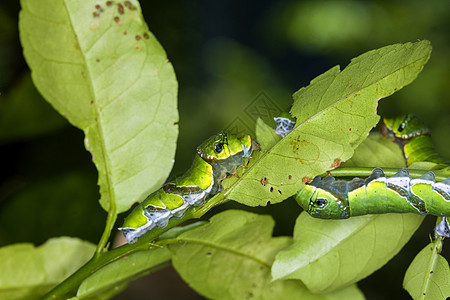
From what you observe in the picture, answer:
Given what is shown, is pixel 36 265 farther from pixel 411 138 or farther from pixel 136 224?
pixel 411 138

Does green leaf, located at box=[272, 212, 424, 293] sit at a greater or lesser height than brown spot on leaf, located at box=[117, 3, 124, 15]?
lesser

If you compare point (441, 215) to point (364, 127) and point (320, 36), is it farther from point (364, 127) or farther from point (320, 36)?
point (320, 36)

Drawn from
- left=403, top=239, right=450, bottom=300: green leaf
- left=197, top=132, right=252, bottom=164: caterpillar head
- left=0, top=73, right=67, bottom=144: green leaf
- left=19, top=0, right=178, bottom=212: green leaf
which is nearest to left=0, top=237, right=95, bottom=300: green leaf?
left=19, top=0, right=178, bottom=212: green leaf

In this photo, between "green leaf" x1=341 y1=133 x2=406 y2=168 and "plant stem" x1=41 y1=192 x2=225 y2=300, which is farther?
"green leaf" x1=341 y1=133 x2=406 y2=168

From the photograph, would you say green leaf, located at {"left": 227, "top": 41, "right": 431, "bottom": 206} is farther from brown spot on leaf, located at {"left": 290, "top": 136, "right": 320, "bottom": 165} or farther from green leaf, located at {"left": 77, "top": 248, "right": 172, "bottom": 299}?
green leaf, located at {"left": 77, "top": 248, "right": 172, "bottom": 299}

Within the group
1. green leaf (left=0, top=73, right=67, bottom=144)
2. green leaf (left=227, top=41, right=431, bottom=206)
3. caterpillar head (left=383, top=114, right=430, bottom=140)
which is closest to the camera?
green leaf (left=227, top=41, right=431, bottom=206)

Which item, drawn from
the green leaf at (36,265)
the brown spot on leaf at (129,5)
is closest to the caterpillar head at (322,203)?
the brown spot on leaf at (129,5)
